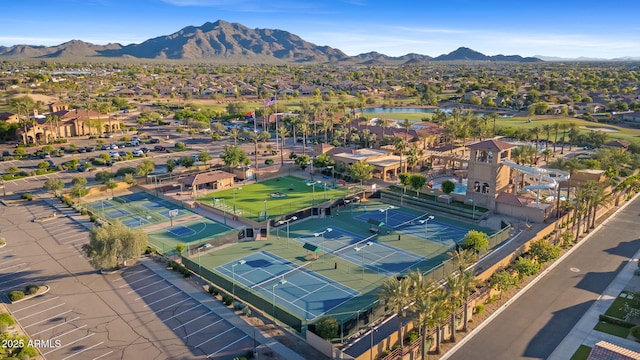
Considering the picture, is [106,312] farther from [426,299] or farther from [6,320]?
[426,299]

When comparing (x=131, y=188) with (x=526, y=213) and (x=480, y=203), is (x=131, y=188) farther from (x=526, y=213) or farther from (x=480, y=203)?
(x=526, y=213)

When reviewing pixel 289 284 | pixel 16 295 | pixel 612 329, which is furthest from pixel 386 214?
pixel 16 295

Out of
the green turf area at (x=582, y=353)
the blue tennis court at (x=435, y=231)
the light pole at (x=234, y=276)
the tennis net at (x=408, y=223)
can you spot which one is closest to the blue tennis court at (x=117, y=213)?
the light pole at (x=234, y=276)

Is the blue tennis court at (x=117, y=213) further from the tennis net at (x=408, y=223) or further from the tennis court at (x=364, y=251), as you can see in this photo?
the tennis net at (x=408, y=223)

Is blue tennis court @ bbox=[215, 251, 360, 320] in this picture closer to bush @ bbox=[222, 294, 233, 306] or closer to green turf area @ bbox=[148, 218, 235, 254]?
bush @ bbox=[222, 294, 233, 306]

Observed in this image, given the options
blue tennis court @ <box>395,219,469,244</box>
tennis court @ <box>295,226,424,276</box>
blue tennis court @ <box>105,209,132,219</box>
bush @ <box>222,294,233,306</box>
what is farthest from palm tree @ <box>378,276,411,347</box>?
blue tennis court @ <box>105,209,132,219</box>

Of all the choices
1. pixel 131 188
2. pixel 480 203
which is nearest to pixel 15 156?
pixel 131 188
